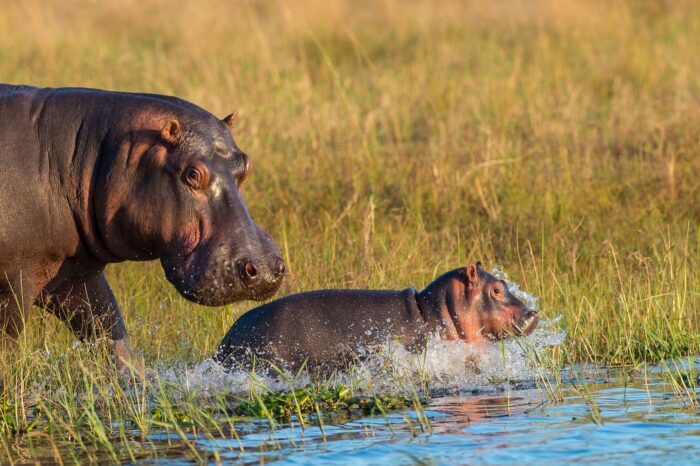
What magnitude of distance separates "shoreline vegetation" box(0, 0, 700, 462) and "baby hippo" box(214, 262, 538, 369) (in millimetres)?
314

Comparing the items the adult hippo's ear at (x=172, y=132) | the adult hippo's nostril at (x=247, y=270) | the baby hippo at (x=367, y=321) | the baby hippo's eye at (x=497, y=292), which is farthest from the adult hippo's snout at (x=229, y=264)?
the baby hippo's eye at (x=497, y=292)

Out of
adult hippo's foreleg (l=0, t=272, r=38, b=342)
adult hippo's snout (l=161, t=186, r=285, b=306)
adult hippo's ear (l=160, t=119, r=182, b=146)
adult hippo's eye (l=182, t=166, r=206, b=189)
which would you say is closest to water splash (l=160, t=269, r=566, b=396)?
adult hippo's snout (l=161, t=186, r=285, b=306)

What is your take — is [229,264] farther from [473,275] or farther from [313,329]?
[473,275]

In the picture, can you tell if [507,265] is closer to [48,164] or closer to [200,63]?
[48,164]

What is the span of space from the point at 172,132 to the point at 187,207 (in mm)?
281

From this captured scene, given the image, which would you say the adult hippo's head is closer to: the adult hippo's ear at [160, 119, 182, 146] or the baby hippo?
the adult hippo's ear at [160, 119, 182, 146]

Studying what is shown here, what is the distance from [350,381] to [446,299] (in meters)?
0.72

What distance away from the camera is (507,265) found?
7008 millimetres

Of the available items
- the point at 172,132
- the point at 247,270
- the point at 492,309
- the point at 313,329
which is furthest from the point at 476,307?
the point at 172,132

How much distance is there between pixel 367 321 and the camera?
18.0 ft

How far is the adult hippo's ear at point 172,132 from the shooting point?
4691 mm

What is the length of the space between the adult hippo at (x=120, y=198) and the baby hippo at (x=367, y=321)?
712 millimetres

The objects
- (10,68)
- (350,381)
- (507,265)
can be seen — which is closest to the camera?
(350,381)

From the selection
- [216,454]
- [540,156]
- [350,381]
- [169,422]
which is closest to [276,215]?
[540,156]
